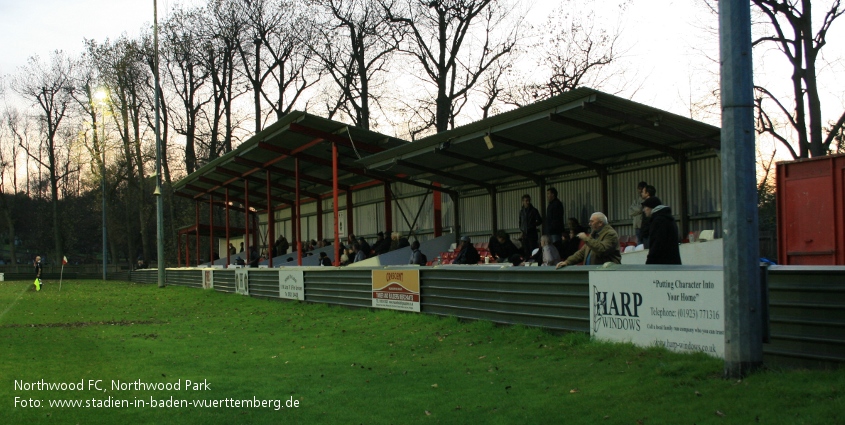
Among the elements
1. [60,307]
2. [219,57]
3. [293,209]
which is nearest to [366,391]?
[60,307]

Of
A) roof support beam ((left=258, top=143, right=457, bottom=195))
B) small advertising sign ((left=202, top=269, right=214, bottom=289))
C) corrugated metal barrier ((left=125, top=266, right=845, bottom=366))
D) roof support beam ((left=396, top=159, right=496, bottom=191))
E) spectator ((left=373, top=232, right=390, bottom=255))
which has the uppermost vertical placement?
roof support beam ((left=258, top=143, right=457, bottom=195))

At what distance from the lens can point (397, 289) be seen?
16.3 metres

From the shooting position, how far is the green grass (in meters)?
6.43

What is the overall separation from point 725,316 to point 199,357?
750 cm

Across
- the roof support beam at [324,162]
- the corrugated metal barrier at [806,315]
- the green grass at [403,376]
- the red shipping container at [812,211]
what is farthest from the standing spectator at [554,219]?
the corrugated metal barrier at [806,315]

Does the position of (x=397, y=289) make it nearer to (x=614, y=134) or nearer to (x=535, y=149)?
(x=535, y=149)

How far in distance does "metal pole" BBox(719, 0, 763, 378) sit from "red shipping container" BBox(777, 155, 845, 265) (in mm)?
5494

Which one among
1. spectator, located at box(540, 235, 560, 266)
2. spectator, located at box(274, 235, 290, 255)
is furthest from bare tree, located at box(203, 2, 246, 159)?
spectator, located at box(540, 235, 560, 266)

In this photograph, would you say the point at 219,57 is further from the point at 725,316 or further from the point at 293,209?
the point at 725,316

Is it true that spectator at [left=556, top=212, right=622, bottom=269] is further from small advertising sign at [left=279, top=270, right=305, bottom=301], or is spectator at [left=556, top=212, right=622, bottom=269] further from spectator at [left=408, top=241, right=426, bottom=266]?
small advertising sign at [left=279, top=270, right=305, bottom=301]

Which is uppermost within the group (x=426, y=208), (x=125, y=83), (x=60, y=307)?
(x=125, y=83)

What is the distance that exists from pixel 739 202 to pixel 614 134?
8046 mm

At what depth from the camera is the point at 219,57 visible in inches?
1865

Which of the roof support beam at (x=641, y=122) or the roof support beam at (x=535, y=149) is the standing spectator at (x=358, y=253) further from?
the roof support beam at (x=641, y=122)
